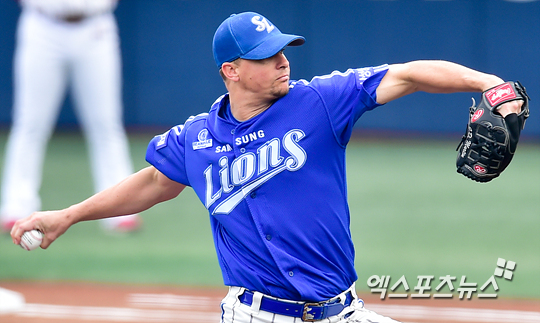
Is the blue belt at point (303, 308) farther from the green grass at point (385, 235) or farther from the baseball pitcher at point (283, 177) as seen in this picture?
the green grass at point (385, 235)

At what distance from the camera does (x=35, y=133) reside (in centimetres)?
751

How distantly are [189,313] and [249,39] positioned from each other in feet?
9.65

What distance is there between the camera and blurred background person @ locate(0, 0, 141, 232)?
746 cm

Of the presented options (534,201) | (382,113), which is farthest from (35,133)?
(382,113)

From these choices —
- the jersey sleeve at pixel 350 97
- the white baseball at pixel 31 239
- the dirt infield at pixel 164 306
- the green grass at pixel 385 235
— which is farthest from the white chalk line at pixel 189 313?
the jersey sleeve at pixel 350 97

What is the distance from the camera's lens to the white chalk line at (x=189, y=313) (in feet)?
17.9

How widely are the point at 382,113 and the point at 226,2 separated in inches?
126

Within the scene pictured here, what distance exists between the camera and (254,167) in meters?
3.17

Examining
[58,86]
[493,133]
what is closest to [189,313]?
[58,86]

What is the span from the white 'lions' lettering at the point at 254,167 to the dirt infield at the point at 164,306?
2449 mm

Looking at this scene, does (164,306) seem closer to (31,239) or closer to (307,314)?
(31,239)

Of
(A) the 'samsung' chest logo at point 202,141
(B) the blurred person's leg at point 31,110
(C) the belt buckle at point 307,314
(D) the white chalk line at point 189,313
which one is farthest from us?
(B) the blurred person's leg at point 31,110

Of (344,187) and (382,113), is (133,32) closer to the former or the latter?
(382,113)

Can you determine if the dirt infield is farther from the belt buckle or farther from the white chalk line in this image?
the belt buckle
